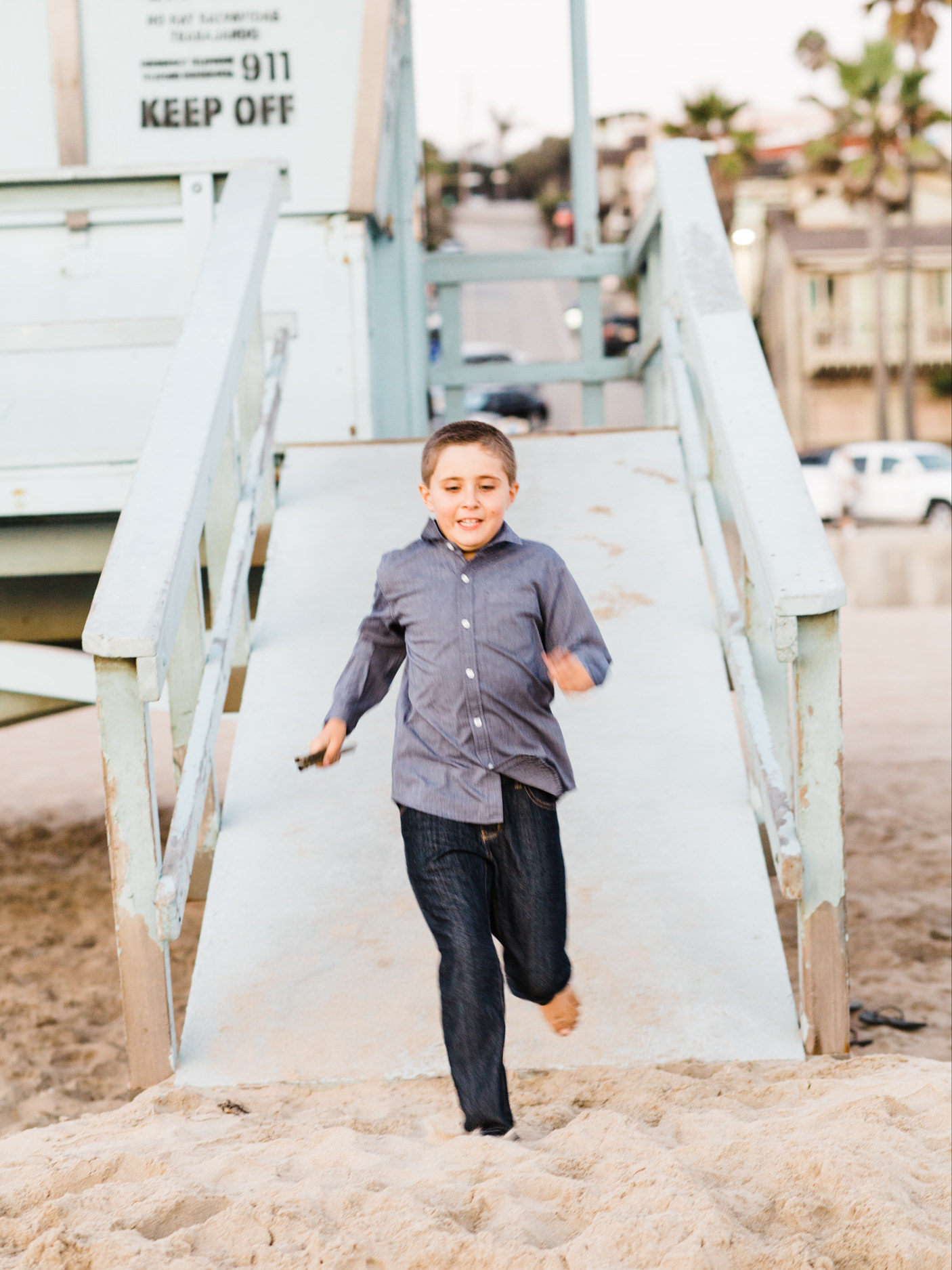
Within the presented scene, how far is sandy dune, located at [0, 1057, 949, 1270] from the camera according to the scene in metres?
1.98

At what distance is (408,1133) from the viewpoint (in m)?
2.50

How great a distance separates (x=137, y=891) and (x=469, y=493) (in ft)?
3.69

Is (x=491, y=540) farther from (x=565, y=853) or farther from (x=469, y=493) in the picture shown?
(x=565, y=853)

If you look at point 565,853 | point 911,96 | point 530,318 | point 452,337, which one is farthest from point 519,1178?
point 530,318

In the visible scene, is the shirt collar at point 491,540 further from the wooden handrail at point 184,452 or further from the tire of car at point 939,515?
the tire of car at point 939,515

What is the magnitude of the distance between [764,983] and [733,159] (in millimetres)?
37379

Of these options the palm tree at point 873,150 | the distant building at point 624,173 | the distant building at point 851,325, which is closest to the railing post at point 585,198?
the palm tree at point 873,150

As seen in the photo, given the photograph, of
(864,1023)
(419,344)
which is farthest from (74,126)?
(864,1023)

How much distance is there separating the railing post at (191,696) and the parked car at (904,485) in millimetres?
19332

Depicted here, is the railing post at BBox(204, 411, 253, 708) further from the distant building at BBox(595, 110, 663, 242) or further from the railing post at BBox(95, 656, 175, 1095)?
the distant building at BBox(595, 110, 663, 242)

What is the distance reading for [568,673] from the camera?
2.32 metres

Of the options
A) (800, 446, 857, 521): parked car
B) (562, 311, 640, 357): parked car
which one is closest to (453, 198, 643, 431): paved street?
(562, 311, 640, 357): parked car

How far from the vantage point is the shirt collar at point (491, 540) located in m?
2.51

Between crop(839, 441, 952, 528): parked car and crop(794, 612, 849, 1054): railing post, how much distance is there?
1946cm
